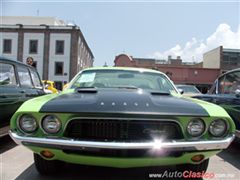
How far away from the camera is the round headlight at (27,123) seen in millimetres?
3118

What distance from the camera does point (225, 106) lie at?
561cm

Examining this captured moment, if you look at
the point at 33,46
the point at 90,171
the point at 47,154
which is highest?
the point at 33,46

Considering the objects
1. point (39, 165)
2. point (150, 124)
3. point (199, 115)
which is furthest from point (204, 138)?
point (39, 165)

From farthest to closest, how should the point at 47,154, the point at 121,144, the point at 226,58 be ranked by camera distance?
the point at 226,58 → the point at 47,154 → the point at 121,144

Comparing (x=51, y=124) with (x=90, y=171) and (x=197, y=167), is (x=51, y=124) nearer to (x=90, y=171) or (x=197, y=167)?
(x=90, y=171)

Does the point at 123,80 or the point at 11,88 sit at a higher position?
the point at 123,80

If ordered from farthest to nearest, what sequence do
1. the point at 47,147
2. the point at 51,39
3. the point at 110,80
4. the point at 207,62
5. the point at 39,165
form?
the point at 207,62, the point at 51,39, the point at 110,80, the point at 39,165, the point at 47,147

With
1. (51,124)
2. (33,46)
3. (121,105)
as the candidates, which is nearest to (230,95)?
(121,105)

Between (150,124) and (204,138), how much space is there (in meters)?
0.55

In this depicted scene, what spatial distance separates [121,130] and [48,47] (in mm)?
42455

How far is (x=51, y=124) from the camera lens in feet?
10.1

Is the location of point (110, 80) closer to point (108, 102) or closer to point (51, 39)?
point (108, 102)

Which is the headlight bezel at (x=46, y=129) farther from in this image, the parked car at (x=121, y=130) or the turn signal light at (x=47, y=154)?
the turn signal light at (x=47, y=154)

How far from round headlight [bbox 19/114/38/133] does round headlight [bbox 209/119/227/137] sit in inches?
68.0
